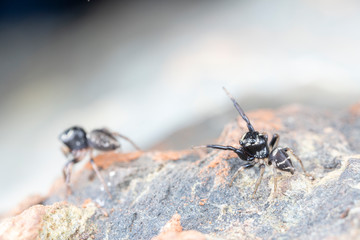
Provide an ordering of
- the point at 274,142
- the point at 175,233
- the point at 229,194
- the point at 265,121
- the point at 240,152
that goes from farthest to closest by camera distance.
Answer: the point at 265,121 → the point at 274,142 → the point at 240,152 → the point at 229,194 → the point at 175,233

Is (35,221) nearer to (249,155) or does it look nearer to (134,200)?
(134,200)

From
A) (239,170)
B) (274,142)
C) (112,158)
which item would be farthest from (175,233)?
(112,158)

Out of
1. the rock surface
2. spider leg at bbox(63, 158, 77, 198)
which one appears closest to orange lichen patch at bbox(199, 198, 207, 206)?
the rock surface

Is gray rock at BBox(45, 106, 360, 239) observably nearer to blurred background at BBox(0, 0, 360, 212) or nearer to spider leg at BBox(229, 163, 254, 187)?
spider leg at BBox(229, 163, 254, 187)

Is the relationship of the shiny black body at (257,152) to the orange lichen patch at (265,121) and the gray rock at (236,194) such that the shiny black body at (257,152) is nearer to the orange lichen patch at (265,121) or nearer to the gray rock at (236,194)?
the gray rock at (236,194)

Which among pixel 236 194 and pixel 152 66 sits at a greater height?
pixel 152 66

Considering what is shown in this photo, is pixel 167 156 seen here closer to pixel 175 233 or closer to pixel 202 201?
pixel 202 201

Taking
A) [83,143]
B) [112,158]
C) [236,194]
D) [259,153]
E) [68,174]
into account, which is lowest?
[236,194]
